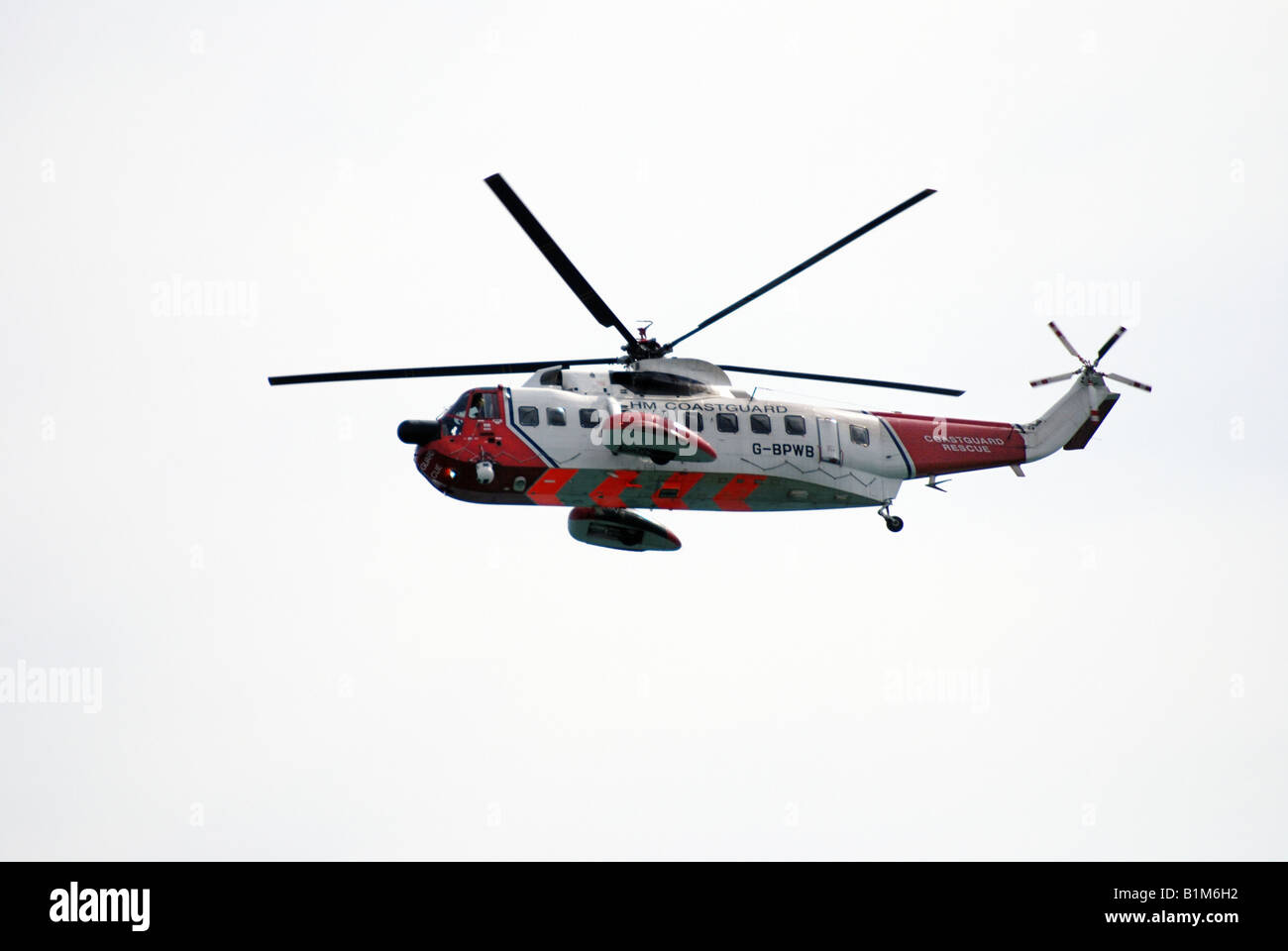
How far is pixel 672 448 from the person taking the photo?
4406 cm

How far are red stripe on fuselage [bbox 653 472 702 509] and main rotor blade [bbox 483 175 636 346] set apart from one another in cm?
361

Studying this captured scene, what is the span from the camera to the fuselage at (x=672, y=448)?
4397cm

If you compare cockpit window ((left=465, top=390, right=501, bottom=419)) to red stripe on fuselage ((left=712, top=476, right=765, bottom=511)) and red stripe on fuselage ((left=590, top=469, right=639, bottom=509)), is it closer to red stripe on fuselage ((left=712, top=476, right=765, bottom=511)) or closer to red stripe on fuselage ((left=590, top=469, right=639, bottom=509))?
red stripe on fuselage ((left=590, top=469, right=639, bottom=509))

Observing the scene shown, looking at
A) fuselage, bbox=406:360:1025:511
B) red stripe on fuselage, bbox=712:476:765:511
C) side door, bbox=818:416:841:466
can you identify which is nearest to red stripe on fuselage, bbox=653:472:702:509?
fuselage, bbox=406:360:1025:511

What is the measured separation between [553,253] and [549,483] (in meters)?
4.70

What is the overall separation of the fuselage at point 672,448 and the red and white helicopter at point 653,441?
0.03 m

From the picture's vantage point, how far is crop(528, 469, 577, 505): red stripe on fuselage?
1736 inches

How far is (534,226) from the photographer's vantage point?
4234 cm

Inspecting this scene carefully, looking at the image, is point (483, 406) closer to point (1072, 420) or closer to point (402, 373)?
point (402, 373)
